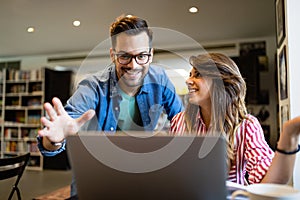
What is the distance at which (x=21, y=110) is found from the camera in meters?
6.09

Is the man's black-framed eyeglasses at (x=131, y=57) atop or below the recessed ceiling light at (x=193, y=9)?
below

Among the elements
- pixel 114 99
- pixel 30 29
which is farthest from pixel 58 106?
pixel 30 29

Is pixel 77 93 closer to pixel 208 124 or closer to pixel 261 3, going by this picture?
pixel 208 124

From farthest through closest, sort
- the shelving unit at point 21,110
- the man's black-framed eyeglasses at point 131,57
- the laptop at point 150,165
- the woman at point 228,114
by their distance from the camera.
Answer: the shelving unit at point 21,110
the man's black-framed eyeglasses at point 131,57
the woman at point 228,114
the laptop at point 150,165

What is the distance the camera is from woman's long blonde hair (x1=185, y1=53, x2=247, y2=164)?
3.57 feet

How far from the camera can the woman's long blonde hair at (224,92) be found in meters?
1.09

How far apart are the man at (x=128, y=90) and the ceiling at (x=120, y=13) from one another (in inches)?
86.2

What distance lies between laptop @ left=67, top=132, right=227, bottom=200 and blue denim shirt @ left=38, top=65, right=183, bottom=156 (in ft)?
1.91

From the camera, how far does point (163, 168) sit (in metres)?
0.59

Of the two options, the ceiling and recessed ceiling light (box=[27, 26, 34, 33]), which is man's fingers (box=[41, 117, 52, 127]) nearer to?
the ceiling

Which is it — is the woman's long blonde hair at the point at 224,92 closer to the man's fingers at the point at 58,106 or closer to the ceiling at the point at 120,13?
the man's fingers at the point at 58,106

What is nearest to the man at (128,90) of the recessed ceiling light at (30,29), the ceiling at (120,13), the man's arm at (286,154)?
the man's arm at (286,154)

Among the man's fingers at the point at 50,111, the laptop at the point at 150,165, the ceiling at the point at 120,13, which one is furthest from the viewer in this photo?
the ceiling at the point at 120,13

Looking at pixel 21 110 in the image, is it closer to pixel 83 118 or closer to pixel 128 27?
pixel 128 27
